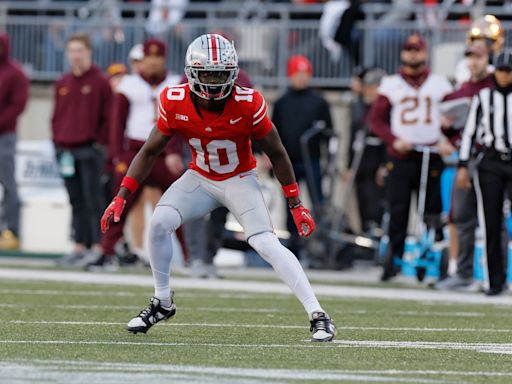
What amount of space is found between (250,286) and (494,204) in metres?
2.03

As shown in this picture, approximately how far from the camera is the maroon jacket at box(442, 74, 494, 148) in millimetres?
12922

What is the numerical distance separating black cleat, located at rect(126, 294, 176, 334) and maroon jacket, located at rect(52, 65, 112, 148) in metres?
6.68

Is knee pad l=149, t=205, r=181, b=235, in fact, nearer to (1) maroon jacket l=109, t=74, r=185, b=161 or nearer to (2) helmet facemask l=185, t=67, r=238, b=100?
(2) helmet facemask l=185, t=67, r=238, b=100

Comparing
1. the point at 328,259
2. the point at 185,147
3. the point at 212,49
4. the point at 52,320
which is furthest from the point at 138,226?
the point at 212,49

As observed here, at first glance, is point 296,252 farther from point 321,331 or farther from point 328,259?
point 321,331

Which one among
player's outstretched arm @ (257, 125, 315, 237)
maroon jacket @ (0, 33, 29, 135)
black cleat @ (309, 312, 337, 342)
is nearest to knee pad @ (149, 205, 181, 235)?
player's outstretched arm @ (257, 125, 315, 237)

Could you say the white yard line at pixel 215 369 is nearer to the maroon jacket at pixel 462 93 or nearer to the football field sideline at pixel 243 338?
the football field sideline at pixel 243 338

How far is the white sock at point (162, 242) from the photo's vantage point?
832cm

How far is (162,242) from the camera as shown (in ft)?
27.4

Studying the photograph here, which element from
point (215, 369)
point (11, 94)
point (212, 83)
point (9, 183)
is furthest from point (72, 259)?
point (215, 369)

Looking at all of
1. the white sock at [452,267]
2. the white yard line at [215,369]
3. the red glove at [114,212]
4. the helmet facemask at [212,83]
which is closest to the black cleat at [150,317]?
the red glove at [114,212]

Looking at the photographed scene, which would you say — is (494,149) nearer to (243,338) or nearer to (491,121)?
(491,121)

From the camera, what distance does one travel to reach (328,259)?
621 inches

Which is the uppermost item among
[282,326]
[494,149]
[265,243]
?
[265,243]
